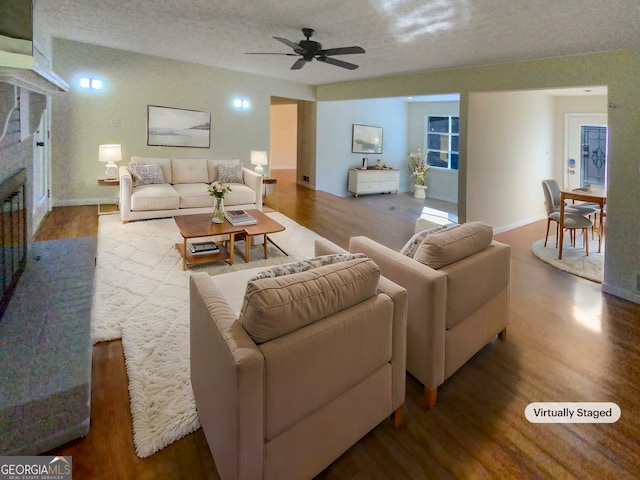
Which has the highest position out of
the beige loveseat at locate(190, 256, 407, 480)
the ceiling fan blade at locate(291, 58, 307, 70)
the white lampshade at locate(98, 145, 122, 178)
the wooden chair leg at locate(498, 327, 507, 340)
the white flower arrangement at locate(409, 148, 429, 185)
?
the ceiling fan blade at locate(291, 58, 307, 70)

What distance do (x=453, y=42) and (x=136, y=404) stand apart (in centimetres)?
443

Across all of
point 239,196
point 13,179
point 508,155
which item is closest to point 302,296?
point 13,179

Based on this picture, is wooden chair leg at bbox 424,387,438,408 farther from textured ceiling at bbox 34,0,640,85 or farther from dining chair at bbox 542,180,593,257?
dining chair at bbox 542,180,593,257

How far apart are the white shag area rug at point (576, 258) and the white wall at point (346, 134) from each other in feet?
17.0

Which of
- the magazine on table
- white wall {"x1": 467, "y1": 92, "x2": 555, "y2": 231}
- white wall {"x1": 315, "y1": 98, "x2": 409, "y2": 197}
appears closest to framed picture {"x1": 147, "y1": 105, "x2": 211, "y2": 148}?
white wall {"x1": 315, "y1": 98, "x2": 409, "y2": 197}

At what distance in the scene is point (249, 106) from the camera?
7.48 m

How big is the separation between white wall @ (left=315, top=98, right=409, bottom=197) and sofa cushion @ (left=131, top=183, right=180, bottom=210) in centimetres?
422

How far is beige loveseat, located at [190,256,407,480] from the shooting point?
47.8 inches

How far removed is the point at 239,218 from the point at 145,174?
2.42 m

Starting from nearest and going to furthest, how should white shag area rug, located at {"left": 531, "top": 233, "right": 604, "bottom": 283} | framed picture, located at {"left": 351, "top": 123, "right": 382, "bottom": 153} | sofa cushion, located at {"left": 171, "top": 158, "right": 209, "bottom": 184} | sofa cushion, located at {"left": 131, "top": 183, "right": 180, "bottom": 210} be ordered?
1. white shag area rug, located at {"left": 531, "top": 233, "right": 604, "bottom": 283}
2. sofa cushion, located at {"left": 131, "top": 183, "right": 180, "bottom": 210}
3. sofa cushion, located at {"left": 171, "top": 158, "right": 209, "bottom": 184}
4. framed picture, located at {"left": 351, "top": 123, "right": 382, "bottom": 153}

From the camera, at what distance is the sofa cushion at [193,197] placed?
18.4 feet

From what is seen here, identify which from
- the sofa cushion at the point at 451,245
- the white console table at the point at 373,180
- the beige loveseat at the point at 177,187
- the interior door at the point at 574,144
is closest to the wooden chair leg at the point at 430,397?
the sofa cushion at the point at 451,245

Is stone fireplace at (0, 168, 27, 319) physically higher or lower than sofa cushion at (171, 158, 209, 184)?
lower

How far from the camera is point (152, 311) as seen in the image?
279cm
